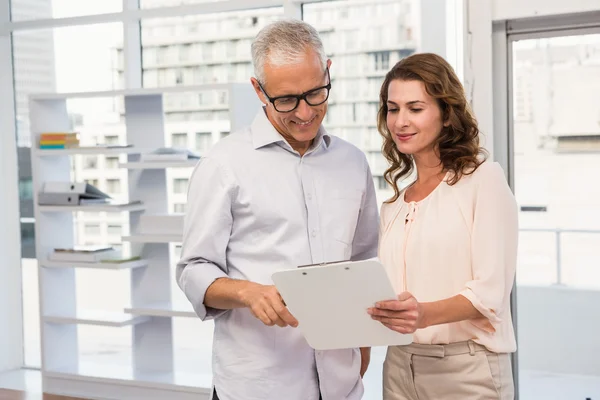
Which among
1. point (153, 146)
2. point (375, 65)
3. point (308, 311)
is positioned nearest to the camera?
point (308, 311)

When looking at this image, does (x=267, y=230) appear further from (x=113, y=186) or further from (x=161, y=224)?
(x=113, y=186)

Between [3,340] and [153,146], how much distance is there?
5.80 feet

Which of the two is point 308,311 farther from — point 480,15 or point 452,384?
point 480,15

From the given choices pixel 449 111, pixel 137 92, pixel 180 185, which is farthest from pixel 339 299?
pixel 180 185

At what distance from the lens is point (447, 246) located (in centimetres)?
174

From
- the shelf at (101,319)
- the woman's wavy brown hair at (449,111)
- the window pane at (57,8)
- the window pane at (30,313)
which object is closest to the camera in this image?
the woman's wavy brown hair at (449,111)

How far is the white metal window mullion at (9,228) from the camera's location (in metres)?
5.14

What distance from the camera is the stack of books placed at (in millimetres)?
4422

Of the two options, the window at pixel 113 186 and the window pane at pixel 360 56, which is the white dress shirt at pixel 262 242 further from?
the window at pixel 113 186

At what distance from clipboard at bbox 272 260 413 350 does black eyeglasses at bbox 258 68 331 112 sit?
17.2 inches

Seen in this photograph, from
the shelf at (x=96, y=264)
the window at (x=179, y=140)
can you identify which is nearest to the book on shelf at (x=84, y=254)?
the shelf at (x=96, y=264)

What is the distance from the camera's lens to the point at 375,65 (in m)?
4.11

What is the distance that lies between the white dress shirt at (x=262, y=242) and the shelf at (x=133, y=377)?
7.71ft

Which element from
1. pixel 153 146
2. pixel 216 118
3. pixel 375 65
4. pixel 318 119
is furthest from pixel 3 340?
pixel 318 119
